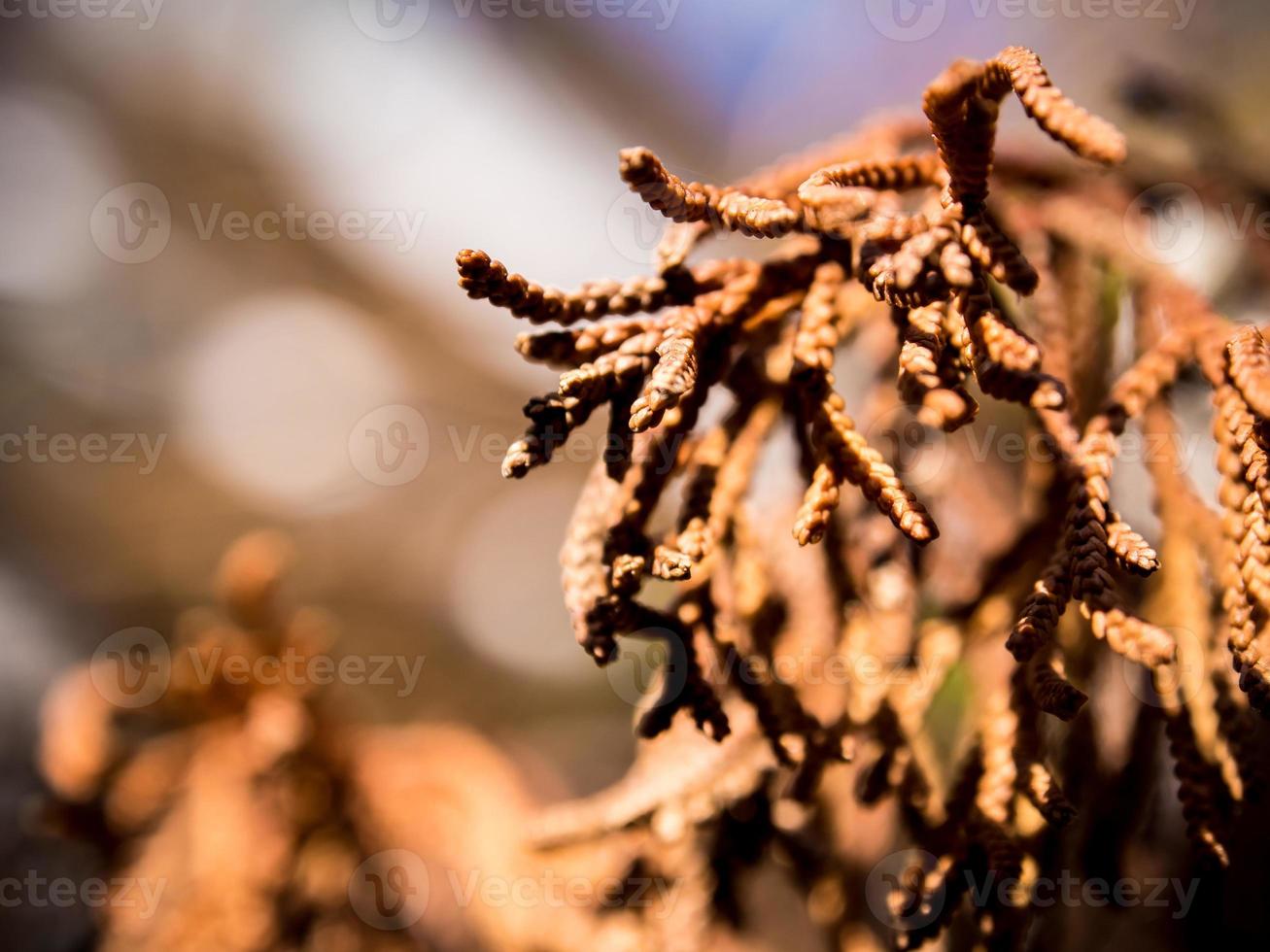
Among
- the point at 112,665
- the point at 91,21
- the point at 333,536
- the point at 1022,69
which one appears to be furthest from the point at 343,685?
the point at 1022,69
